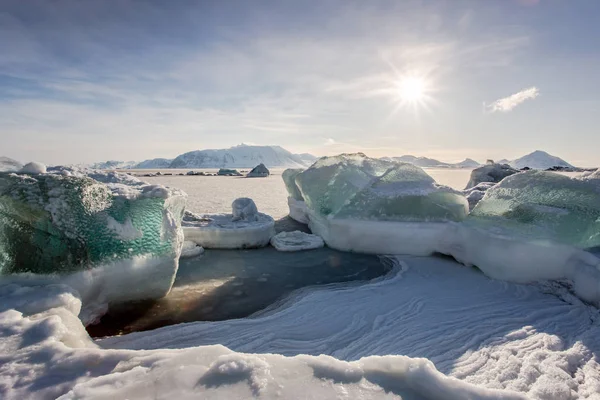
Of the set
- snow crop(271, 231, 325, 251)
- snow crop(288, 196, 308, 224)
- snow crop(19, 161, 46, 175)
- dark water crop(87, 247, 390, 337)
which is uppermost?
snow crop(19, 161, 46, 175)

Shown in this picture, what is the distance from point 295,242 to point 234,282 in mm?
1951

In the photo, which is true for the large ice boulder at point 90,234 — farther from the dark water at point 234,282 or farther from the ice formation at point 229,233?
the ice formation at point 229,233

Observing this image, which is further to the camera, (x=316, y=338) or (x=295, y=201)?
(x=295, y=201)

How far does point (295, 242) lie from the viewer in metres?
5.91

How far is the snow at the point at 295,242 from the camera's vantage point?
18.6 feet

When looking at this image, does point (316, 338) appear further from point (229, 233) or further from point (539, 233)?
point (229, 233)

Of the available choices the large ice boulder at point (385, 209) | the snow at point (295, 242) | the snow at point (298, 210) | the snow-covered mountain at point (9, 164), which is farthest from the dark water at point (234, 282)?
the snow at point (298, 210)

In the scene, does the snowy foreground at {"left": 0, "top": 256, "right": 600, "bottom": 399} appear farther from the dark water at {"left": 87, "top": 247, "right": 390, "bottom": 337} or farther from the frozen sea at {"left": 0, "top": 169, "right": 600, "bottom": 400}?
the dark water at {"left": 87, "top": 247, "right": 390, "bottom": 337}

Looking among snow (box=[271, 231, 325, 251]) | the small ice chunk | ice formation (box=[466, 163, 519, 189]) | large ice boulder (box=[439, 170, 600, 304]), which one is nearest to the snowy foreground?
large ice boulder (box=[439, 170, 600, 304])

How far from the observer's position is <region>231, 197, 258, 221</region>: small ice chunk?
21.0 feet

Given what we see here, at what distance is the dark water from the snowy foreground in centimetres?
27

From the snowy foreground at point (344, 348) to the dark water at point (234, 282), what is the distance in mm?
268

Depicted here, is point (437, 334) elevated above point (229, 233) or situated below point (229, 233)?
below

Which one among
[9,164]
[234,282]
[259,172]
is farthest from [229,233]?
[259,172]
